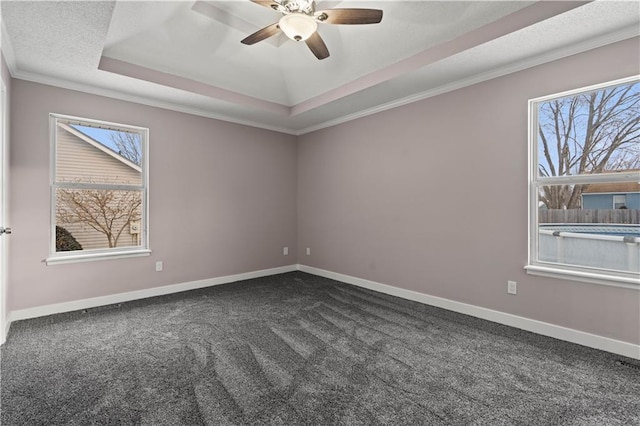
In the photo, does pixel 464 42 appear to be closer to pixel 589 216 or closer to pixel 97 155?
pixel 589 216

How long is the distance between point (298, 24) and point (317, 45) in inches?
18.4

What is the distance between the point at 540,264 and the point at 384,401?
6.91 feet

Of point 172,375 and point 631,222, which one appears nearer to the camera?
point 172,375

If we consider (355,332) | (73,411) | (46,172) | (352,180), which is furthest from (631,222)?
(46,172)

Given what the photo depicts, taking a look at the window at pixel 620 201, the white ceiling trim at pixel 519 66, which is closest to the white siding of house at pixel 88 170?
the white ceiling trim at pixel 519 66

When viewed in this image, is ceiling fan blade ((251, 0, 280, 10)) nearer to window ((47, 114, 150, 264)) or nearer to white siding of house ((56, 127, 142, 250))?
window ((47, 114, 150, 264))

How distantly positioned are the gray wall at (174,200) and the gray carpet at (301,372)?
526 millimetres

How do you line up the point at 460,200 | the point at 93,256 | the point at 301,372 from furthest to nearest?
the point at 93,256 → the point at 460,200 → the point at 301,372

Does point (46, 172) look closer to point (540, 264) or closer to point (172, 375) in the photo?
point (172, 375)

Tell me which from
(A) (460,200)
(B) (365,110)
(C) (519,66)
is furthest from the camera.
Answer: (B) (365,110)

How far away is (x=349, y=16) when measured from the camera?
7.79 feet

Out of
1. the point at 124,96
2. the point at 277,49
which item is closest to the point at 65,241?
the point at 124,96

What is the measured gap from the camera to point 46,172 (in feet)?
11.1

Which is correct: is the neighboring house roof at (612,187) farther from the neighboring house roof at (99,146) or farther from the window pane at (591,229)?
the neighboring house roof at (99,146)
